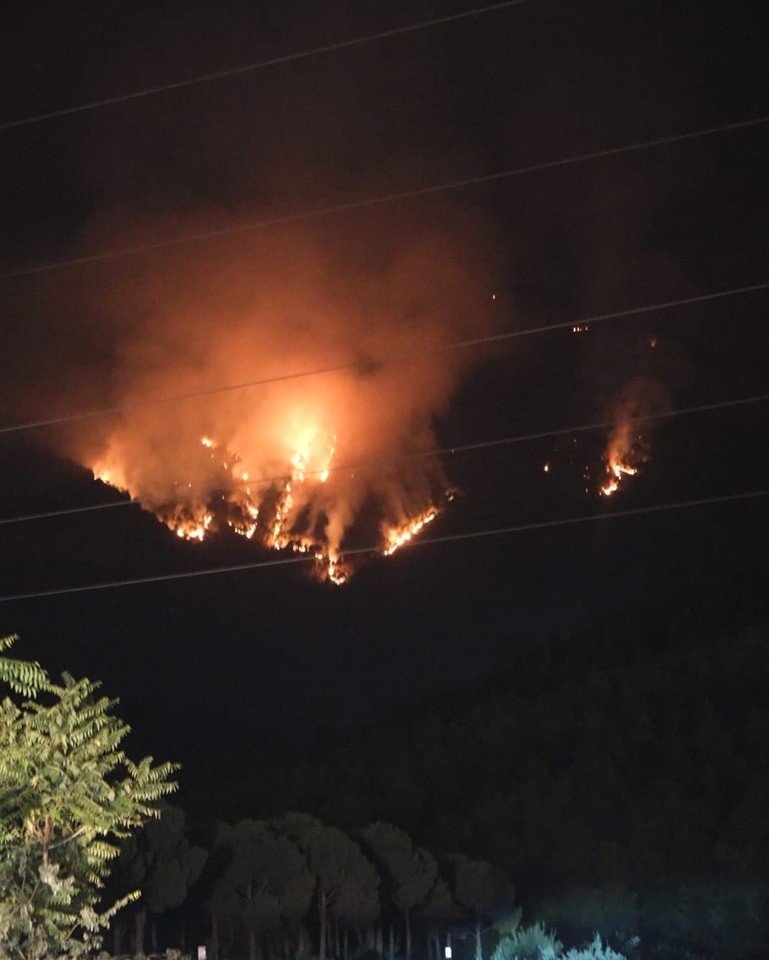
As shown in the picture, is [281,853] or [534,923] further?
[534,923]

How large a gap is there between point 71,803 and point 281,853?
38.6 m

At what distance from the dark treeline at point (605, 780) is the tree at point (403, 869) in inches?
397

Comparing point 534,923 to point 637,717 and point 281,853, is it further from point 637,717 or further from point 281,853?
point 637,717

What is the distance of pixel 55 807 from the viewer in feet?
41.3

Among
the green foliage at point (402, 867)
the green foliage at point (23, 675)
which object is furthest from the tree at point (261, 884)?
the green foliage at point (23, 675)

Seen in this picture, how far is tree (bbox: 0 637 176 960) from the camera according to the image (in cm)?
1189

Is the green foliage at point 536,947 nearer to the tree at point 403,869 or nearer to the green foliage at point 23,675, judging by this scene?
the tree at point 403,869

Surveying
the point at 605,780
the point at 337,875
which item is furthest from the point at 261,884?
the point at 605,780

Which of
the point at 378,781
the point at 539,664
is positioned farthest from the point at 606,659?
the point at 378,781

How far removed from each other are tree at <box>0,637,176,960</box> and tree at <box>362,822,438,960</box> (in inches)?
1717

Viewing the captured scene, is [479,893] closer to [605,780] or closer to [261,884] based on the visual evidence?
[261,884]

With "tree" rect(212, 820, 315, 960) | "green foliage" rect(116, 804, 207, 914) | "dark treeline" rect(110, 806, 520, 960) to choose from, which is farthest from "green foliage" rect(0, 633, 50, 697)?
"tree" rect(212, 820, 315, 960)

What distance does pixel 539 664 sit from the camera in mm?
105125

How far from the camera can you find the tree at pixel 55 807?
468 inches
